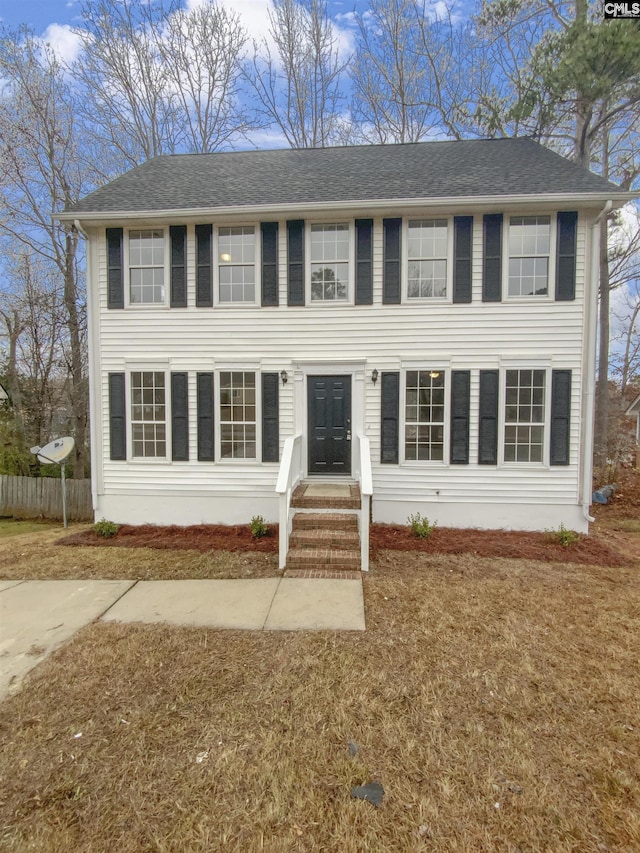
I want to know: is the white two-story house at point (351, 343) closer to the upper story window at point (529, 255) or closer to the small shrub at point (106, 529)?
the upper story window at point (529, 255)

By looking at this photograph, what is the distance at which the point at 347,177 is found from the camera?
25.8 ft

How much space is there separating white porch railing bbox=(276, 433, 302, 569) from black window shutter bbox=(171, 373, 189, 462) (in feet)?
6.93

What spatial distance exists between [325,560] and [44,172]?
14746 millimetres

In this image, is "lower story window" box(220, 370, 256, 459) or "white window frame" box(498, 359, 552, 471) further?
"lower story window" box(220, 370, 256, 459)

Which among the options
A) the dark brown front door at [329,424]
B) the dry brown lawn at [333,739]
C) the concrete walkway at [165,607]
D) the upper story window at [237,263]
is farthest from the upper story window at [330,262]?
the dry brown lawn at [333,739]

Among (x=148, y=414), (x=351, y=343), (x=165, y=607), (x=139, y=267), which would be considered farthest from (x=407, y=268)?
(x=165, y=607)

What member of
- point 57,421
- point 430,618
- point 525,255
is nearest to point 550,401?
point 525,255

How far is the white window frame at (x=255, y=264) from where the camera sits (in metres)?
7.29

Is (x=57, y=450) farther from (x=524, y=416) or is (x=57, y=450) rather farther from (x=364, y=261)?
(x=524, y=416)

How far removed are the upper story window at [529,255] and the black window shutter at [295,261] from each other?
11.5 feet

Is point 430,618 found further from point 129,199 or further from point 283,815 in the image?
point 129,199

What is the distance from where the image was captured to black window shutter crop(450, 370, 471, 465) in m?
7.10

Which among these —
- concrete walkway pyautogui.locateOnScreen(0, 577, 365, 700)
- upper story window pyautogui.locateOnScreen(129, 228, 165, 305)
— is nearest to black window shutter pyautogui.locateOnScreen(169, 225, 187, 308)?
upper story window pyautogui.locateOnScreen(129, 228, 165, 305)

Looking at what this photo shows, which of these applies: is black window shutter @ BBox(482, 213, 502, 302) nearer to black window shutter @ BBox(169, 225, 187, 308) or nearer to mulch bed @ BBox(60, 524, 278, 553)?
black window shutter @ BBox(169, 225, 187, 308)
